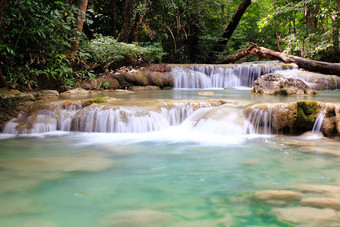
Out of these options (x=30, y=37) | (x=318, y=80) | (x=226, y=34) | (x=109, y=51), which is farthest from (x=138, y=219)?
(x=226, y=34)

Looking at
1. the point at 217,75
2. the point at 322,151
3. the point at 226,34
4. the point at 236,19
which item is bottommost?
the point at 322,151

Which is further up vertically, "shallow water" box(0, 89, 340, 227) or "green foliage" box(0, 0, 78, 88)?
"green foliage" box(0, 0, 78, 88)

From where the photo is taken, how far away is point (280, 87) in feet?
29.0

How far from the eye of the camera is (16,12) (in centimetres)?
565

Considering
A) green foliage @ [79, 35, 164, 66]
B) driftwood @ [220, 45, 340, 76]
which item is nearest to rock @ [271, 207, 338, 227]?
green foliage @ [79, 35, 164, 66]

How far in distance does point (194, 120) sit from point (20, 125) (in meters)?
3.47

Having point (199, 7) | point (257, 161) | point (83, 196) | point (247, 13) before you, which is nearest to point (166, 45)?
point (199, 7)

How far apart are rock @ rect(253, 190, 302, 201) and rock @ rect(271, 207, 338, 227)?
0.20 meters

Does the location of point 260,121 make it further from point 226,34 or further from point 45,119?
point 226,34

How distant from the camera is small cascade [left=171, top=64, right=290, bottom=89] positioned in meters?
12.5

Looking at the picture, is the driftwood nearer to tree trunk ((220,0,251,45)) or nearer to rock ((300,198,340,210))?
tree trunk ((220,0,251,45))

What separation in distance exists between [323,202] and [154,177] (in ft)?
5.09

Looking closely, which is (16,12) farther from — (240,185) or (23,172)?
(240,185)

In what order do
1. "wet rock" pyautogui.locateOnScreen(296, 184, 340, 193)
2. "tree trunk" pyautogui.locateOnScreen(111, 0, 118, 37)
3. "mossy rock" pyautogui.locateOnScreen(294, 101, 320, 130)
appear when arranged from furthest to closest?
"tree trunk" pyautogui.locateOnScreen(111, 0, 118, 37), "mossy rock" pyautogui.locateOnScreen(294, 101, 320, 130), "wet rock" pyautogui.locateOnScreen(296, 184, 340, 193)
